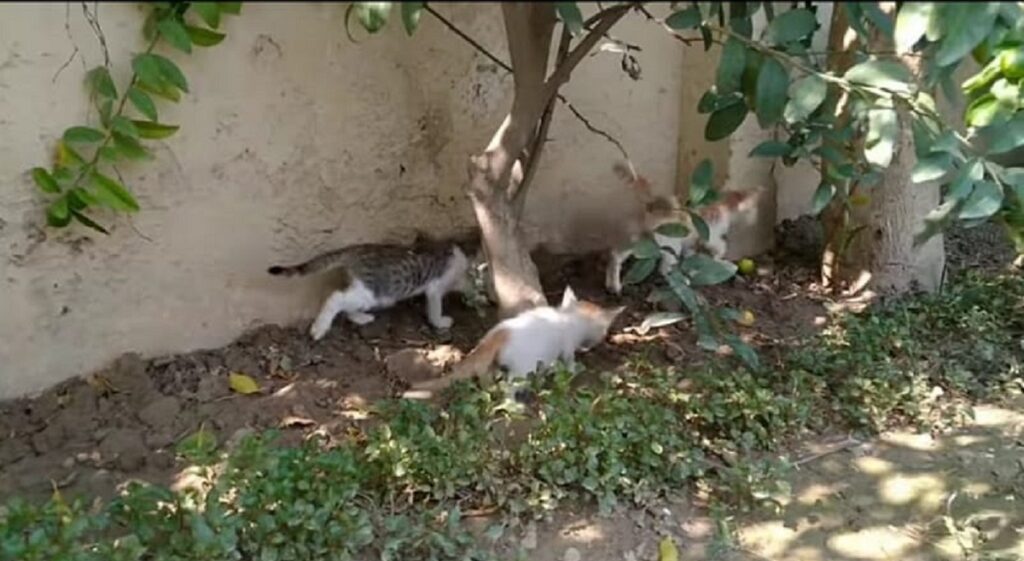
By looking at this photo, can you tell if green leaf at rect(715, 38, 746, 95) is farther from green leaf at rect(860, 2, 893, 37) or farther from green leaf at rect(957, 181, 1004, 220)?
green leaf at rect(957, 181, 1004, 220)

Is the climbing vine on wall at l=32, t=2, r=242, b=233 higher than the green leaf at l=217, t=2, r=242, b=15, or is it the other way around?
the green leaf at l=217, t=2, r=242, b=15

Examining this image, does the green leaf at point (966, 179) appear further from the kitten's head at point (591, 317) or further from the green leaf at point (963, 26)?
the kitten's head at point (591, 317)

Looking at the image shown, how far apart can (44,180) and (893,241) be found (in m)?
2.70

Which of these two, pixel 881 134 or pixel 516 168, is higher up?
pixel 881 134

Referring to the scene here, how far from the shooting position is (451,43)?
3594mm

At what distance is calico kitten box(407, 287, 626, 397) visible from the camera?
3.22m

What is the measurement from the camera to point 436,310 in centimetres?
377

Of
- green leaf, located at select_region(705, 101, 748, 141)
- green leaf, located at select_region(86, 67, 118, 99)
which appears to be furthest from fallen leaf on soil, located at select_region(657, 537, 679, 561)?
green leaf, located at select_region(86, 67, 118, 99)

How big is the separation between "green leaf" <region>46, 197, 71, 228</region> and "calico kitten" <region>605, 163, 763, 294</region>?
1769 millimetres

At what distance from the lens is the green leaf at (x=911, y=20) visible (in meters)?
1.44

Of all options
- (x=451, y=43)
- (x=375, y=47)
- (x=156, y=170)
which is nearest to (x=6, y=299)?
(x=156, y=170)

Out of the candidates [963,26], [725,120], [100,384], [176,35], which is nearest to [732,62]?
[725,120]

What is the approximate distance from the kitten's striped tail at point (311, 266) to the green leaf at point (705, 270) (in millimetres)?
1163

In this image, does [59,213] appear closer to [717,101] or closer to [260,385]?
[260,385]
